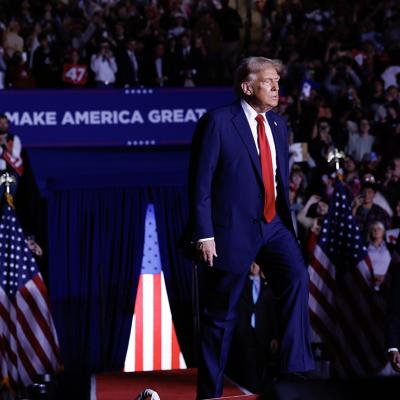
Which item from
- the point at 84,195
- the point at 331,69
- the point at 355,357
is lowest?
the point at 355,357

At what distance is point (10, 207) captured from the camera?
9727 mm

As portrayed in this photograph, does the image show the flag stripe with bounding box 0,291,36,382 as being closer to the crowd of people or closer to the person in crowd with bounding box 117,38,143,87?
the crowd of people

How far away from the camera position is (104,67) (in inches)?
506

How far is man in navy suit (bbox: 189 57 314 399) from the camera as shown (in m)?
4.88

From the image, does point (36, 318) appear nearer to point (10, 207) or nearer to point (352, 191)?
point (10, 207)

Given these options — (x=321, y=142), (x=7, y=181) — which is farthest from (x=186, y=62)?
(x=7, y=181)

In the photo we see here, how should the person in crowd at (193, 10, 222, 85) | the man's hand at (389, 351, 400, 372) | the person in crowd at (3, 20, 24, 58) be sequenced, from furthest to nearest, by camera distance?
the person in crowd at (193, 10, 222, 85) → the person in crowd at (3, 20, 24, 58) → the man's hand at (389, 351, 400, 372)

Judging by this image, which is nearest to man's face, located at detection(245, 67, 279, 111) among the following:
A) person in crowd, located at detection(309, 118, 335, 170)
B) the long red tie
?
the long red tie

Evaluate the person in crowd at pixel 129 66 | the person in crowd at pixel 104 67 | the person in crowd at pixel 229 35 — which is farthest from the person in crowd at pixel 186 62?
the person in crowd at pixel 104 67

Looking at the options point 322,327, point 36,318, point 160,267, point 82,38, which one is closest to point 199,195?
point 322,327

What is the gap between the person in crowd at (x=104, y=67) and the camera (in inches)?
502

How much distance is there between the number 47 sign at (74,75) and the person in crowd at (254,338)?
3929 mm

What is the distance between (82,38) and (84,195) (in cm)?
392

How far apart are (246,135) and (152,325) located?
6.02 metres
